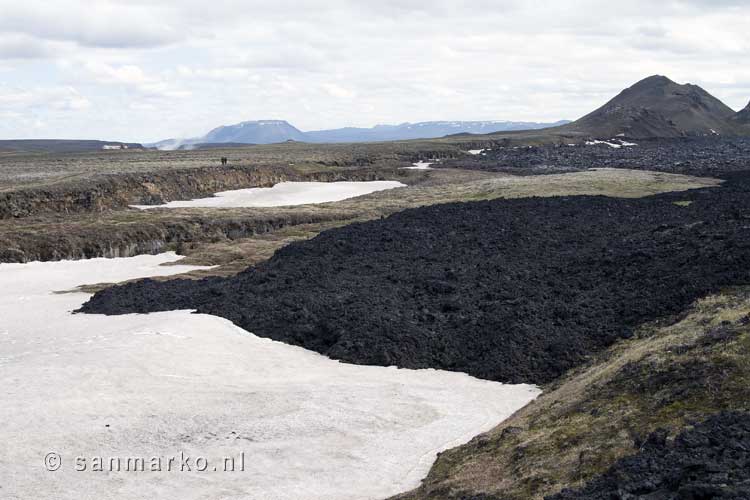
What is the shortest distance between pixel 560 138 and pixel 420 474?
575 ft

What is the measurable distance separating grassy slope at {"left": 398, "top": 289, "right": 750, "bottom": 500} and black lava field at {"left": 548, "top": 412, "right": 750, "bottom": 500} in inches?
24.7

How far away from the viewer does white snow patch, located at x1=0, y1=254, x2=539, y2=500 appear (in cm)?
1588

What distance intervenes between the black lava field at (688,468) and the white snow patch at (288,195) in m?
60.3

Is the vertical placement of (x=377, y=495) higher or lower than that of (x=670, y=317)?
lower

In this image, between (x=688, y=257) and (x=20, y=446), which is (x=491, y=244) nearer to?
(x=688, y=257)

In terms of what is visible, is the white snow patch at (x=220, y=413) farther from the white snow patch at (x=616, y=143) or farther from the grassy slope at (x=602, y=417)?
the white snow patch at (x=616, y=143)

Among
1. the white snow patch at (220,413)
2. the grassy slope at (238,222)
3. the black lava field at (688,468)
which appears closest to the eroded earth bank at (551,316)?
the black lava field at (688,468)

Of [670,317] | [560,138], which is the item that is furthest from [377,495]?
[560,138]

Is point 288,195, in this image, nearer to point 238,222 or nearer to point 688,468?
point 238,222

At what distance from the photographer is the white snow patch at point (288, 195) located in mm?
74562

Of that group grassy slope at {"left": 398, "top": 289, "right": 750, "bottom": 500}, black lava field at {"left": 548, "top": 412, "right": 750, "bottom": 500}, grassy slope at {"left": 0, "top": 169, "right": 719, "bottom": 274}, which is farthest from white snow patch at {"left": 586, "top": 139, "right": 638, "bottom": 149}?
black lava field at {"left": 548, "top": 412, "right": 750, "bottom": 500}

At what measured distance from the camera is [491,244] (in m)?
40.6

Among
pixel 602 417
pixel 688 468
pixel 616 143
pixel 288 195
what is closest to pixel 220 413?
pixel 602 417

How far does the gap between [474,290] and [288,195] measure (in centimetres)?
5224
